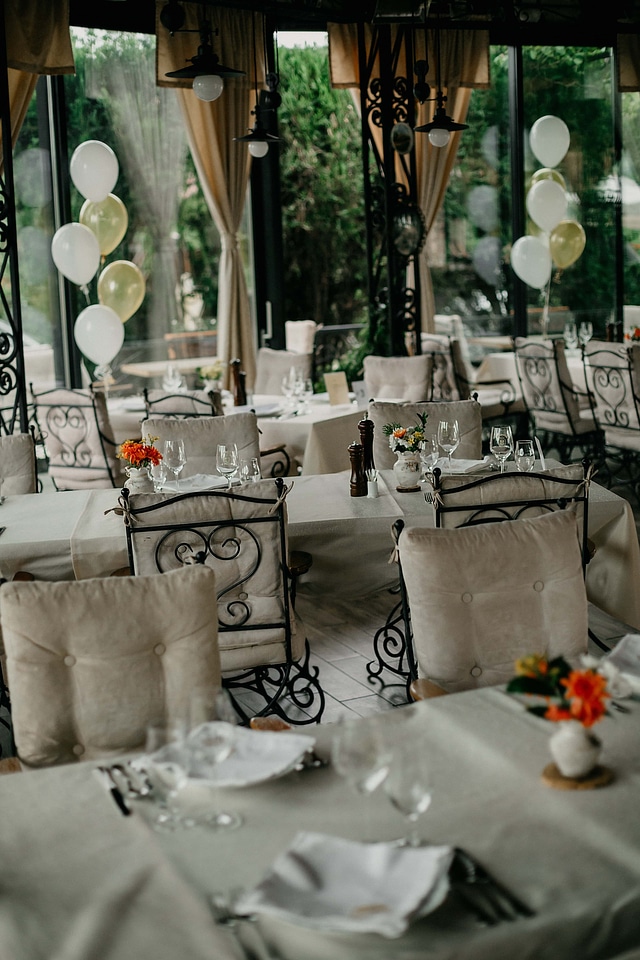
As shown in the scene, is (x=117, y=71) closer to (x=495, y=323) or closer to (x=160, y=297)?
(x=160, y=297)

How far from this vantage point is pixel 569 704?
174 cm

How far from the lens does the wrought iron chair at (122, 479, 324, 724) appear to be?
320 centimetres

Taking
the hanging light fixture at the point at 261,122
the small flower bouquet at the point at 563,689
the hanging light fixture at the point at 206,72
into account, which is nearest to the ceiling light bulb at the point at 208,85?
the hanging light fixture at the point at 206,72

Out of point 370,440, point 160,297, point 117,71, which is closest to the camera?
point 370,440

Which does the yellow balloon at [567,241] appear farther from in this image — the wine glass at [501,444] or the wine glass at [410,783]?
the wine glass at [410,783]

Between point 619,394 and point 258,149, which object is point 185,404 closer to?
point 258,149

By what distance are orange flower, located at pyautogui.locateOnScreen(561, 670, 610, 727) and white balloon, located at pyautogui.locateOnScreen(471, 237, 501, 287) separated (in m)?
8.92

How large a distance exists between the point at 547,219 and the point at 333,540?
6963 mm

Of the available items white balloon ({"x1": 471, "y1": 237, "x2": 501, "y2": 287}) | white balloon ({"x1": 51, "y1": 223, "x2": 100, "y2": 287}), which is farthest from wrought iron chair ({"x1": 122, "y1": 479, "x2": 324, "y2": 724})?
white balloon ({"x1": 471, "y1": 237, "x2": 501, "y2": 287})

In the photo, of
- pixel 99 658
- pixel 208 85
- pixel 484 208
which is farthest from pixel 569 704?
pixel 484 208

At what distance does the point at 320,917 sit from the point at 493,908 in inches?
9.3

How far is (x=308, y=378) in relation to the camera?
7363mm

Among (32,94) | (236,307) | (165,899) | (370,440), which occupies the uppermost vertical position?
(32,94)

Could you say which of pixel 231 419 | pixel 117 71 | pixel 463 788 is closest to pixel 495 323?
pixel 117 71
